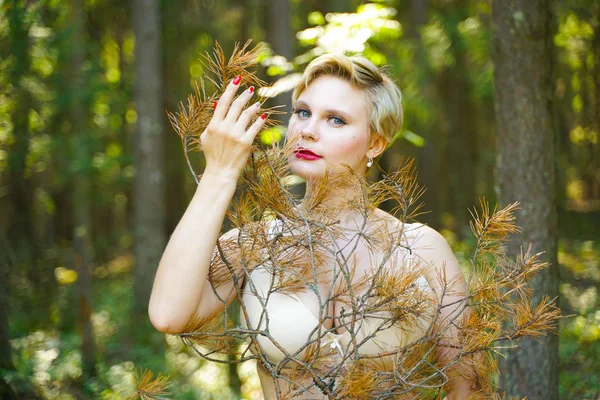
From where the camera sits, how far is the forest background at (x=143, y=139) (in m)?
5.56

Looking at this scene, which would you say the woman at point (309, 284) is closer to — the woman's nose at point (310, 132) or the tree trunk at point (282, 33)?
the woman's nose at point (310, 132)

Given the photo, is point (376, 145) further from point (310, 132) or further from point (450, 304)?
point (450, 304)

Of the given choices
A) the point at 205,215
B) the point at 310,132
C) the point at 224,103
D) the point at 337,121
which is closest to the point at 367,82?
the point at 337,121

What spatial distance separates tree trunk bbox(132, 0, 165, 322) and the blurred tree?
2.64 ft

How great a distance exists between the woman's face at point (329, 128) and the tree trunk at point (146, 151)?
7.49 metres

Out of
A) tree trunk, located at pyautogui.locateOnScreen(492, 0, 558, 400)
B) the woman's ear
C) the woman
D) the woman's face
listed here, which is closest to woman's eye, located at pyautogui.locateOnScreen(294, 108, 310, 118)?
the woman's face

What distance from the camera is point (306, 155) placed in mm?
2227

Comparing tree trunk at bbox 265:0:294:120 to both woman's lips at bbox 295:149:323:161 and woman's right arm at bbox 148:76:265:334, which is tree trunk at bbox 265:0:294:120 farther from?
woman's right arm at bbox 148:76:265:334

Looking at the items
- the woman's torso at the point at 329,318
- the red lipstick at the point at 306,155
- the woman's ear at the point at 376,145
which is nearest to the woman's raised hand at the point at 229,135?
the woman's torso at the point at 329,318

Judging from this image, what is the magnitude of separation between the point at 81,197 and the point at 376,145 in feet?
20.1

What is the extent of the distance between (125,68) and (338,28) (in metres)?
12.5

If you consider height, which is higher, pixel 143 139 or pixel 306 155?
pixel 306 155

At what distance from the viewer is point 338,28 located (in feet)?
14.1

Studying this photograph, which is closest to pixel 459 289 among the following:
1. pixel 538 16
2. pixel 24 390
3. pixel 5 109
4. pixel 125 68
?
pixel 538 16
